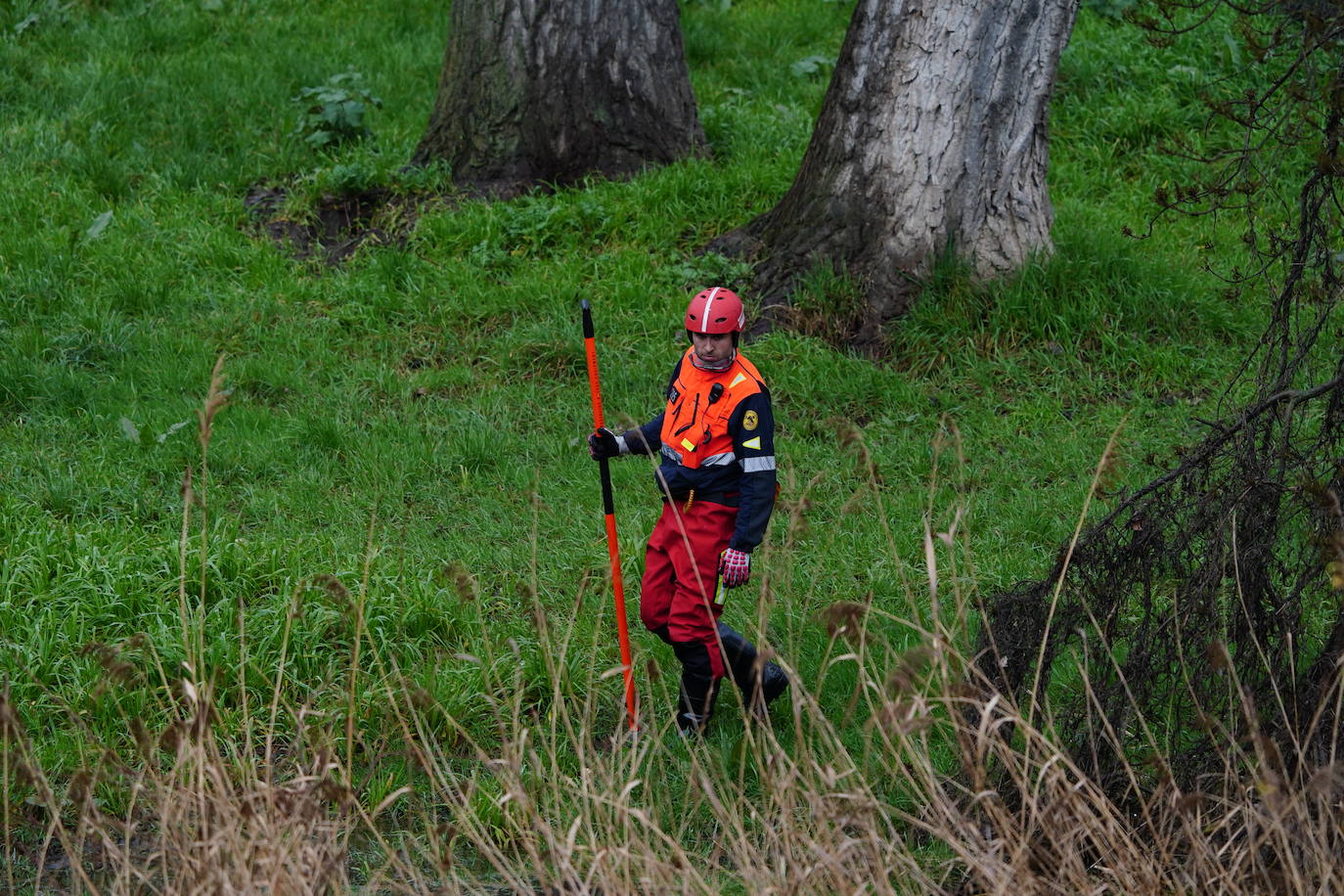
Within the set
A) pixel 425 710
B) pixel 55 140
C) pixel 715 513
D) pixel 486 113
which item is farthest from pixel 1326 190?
pixel 55 140

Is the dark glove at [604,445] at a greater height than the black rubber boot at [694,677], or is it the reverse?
the dark glove at [604,445]

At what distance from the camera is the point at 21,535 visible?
5648 mm

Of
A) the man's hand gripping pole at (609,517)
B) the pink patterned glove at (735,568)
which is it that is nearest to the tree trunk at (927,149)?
the man's hand gripping pole at (609,517)

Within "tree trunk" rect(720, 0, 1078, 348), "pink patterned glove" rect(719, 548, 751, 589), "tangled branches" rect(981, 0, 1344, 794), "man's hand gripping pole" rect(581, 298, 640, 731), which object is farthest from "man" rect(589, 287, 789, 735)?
"tree trunk" rect(720, 0, 1078, 348)

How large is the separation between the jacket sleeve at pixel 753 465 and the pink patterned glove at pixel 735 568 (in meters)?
0.03

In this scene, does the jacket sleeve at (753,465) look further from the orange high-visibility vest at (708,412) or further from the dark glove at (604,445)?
the dark glove at (604,445)

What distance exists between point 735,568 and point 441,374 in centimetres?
361

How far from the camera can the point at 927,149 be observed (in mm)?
7664

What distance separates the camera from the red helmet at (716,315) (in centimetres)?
459

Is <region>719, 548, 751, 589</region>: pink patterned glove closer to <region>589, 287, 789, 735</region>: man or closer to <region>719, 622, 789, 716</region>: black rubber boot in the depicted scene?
<region>589, 287, 789, 735</region>: man

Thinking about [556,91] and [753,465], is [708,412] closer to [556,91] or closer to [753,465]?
[753,465]

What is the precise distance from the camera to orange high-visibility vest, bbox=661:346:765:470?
466 centimetres

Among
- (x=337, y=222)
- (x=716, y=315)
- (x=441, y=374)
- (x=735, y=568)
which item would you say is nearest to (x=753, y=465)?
(x=735, y=568)

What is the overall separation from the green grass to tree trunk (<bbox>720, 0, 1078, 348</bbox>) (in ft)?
0.87
